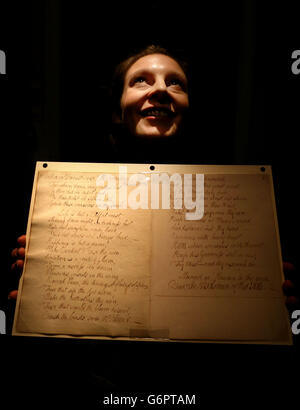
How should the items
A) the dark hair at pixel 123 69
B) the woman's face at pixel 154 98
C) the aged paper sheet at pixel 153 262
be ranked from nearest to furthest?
the aged paper sheet at pixel 153 262
the woman's face at pixel 154 98
the dark hair at pixel 123 69

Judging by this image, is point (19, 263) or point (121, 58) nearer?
point (19, 263)

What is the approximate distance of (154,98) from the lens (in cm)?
112

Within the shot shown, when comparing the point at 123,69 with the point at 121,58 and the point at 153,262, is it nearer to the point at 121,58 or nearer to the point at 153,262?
the point at 121,58

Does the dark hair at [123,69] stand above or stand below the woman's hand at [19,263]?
above

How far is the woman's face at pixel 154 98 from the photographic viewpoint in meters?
1.12

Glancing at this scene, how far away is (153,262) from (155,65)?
79 cm

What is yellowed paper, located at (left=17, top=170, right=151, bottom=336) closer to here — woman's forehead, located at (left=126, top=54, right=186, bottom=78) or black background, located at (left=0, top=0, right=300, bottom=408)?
black background, located at (left=0, top=0, right=300, bottom=408)

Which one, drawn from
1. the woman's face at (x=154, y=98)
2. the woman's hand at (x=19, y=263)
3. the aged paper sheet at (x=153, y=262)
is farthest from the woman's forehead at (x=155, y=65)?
the woman's hand at (x=19, y=263)

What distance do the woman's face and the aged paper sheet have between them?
0.73 ft

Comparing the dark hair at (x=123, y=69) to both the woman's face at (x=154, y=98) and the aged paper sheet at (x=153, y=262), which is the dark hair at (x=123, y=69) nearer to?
the woman's face at (x=154, y=98)

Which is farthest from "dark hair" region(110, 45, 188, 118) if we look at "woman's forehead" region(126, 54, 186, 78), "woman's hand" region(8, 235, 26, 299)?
"woman's hand" region(8, 235, 26, 299)

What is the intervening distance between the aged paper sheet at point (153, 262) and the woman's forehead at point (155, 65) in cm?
44

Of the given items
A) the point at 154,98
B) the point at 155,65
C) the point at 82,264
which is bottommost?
the point at 82,264

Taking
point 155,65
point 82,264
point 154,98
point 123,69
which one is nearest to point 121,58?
point 123,69
